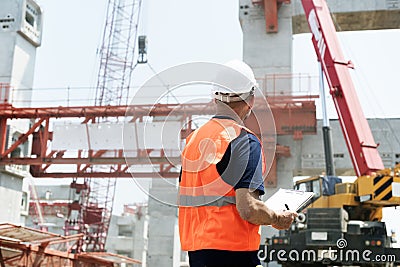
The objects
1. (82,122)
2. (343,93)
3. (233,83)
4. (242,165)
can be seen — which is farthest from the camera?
(82,122)

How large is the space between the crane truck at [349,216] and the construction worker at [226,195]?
30.2 ft

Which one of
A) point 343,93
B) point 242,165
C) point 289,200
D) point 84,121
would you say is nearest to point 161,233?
point 84,121

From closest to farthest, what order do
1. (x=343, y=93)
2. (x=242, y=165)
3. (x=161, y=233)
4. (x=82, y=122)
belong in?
1. (x=242, y=165)
2. (x=343, y=93)
3. (x=82, y=122)
4. (x=161, y=233)

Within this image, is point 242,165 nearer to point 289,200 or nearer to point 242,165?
point 242,165

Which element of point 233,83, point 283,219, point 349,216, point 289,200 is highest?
point 349,216

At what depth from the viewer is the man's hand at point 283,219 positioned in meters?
2.98

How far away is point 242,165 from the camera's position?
2900mm

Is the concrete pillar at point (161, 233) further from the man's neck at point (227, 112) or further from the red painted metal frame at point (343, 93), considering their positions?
the man's neck at point (227, 112)

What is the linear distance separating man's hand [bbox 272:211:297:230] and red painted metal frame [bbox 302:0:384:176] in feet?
36.7

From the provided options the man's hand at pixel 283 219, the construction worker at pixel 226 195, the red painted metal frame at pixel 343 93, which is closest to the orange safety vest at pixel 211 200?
the construction worker at pixel 226 195

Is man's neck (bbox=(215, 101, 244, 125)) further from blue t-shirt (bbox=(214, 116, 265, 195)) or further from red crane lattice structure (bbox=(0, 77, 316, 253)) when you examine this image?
red crane lattice structure (bbox=(0, 77, 316, 253))

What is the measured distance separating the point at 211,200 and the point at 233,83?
2.02ft

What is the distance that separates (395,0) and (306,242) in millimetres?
12887

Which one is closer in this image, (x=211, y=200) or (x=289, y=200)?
(x=211, y=200)
